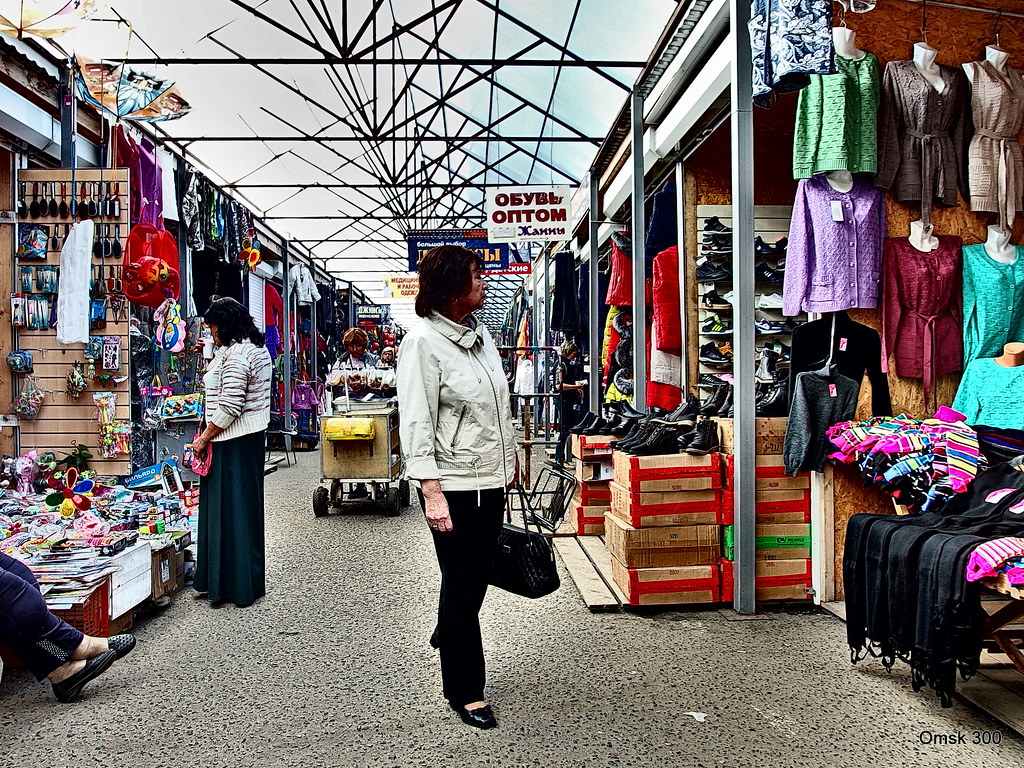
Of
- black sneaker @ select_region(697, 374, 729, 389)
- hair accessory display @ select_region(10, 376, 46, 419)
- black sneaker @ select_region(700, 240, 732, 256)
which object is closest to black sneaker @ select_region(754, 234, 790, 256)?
black sneaker @ select_region(700, 240, 732, 256)

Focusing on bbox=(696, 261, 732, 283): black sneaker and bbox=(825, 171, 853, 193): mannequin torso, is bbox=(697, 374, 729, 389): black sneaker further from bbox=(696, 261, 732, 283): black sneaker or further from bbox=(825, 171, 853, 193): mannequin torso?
bbox=(825, 171, 853, 193): mannequin torso

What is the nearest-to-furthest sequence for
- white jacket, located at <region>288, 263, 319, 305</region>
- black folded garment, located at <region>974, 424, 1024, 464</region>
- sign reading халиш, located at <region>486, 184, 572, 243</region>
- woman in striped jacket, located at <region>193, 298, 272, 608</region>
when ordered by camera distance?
black folded garment, located at <region>974, 424, 1024, 464</region>, woman in striped jacket, located at <region>193, 298, 272, 608</region>, sign reading халиш, located at <region>486, 184, 572, 243</region>, white jacket, located at <region>288, 263, 319, 305</region>

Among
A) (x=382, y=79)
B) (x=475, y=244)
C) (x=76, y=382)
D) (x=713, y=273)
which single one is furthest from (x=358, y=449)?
(x=382, y=79)

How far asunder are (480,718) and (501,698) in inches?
11.7

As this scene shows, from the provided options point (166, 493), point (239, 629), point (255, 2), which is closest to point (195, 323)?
point (166, 493)

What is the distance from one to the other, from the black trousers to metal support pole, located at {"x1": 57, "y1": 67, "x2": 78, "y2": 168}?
4755 millimetres

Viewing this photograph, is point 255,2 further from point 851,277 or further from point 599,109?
point 851,277

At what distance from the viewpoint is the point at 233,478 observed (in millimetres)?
4438

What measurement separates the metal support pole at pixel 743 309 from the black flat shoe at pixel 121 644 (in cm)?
292

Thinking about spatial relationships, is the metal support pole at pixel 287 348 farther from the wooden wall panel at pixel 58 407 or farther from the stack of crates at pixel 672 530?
the stack of crates at pixel 672 530

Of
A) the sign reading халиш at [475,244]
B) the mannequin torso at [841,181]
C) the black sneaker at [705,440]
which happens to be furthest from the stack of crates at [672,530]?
the sign reading халиш at [475,244]

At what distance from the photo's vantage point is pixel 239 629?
13.1ft

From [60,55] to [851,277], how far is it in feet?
18.8

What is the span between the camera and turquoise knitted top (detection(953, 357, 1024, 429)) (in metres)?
3.70
